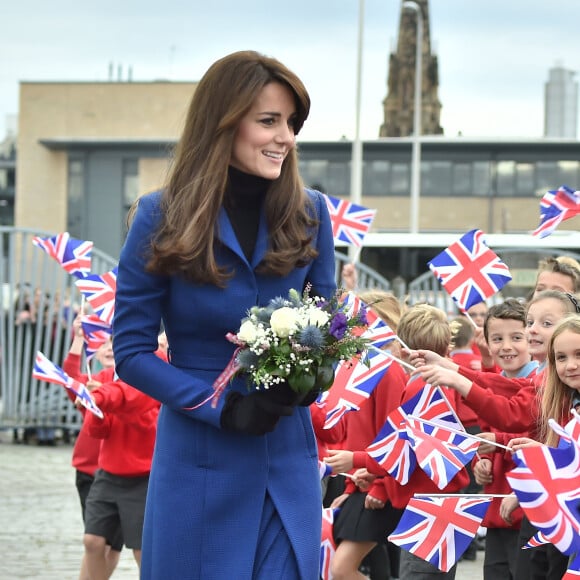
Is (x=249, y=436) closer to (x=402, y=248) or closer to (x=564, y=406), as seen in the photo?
(x=564, y=406)

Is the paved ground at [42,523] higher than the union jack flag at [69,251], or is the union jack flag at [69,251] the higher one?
the union jack flag at [69,251]

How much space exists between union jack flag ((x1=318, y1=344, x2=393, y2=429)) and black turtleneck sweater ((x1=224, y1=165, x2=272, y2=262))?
2.16m

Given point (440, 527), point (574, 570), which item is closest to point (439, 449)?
point (440, 527)

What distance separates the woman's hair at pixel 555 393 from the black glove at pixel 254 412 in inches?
69.8

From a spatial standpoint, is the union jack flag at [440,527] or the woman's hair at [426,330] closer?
the union jack flag at [440,527]

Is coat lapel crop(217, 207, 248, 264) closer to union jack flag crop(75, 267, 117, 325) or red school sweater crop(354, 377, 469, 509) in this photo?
red school sweater crop(354, 377, 469, 509)

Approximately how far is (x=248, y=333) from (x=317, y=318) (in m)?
0.17

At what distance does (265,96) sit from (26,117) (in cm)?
5429

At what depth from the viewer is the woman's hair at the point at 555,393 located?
183 inches

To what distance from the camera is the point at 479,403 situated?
4918 mm

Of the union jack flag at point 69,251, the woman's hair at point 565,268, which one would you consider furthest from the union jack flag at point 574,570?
the union jack flag at point 69,251

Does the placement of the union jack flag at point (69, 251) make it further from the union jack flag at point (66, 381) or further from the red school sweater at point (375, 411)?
the red school sweater at point (375, 411)

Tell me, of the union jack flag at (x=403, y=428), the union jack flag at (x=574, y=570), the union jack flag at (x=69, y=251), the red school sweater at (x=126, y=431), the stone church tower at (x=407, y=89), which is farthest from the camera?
the stone church tower at (x=407, y=89)

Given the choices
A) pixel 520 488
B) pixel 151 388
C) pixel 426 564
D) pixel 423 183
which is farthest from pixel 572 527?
pixel 423 183
